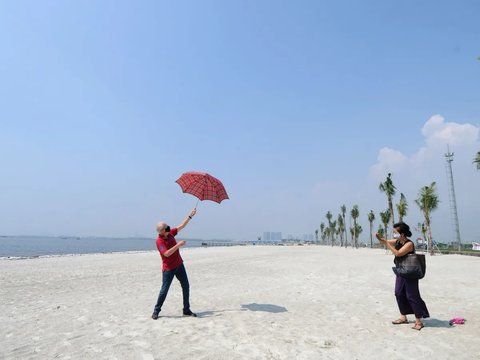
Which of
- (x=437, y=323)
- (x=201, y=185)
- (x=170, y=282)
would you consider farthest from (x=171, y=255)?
(x=437, y=323)

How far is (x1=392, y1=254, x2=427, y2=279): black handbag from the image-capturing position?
6.36 m

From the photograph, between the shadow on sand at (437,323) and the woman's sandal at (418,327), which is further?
the shadow on sand at (437,323)

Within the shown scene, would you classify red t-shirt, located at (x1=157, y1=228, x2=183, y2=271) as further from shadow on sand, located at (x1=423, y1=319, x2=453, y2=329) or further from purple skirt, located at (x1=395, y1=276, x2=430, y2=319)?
shadow on sand, located at (x1=423, y1=319, x2=453, y2=329)

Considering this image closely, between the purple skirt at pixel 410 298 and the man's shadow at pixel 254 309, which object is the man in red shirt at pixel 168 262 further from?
the purple skirt at pixel 410 298

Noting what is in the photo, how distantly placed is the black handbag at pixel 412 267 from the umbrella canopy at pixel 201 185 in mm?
4610

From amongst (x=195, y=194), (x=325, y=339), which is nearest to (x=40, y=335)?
(x=195, y=194)

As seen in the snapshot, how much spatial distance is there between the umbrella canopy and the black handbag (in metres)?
4.61

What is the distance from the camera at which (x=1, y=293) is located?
1103 centimetres

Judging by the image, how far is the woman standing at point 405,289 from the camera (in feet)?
21.1

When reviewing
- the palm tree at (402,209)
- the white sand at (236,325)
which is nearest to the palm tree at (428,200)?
the palm tree at (402,209)

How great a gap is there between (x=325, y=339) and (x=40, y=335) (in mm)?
5439

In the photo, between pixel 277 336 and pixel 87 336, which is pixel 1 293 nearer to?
pixel 87 336

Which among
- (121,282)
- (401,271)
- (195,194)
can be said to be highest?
(195,194)

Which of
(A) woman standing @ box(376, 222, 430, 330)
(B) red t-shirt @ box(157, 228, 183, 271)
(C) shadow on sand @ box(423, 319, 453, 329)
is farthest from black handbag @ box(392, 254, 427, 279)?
(B) red t-shirt @ box(157, 228, 183, 271)
